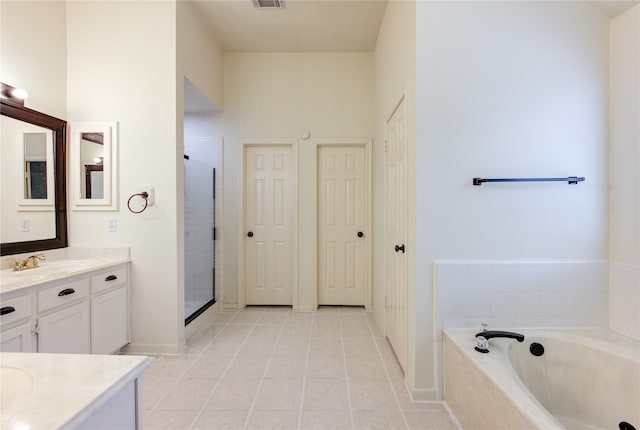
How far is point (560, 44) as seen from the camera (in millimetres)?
1828

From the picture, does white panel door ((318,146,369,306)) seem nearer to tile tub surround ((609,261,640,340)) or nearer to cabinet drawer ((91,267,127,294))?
cabinet drawer ((91,267,127,294))

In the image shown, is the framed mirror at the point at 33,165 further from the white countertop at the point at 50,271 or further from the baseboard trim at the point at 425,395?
the baseboard trim at the point at 425,395

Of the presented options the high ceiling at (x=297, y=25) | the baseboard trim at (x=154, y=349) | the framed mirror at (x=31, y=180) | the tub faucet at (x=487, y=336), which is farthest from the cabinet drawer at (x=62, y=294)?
the high ceiling at (x=297, y=25)

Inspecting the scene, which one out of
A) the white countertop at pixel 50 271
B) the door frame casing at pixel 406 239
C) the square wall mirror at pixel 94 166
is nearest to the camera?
the white countertop at pixel 50 271

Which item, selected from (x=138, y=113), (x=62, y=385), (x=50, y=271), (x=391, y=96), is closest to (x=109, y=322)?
(x=50, y=271)

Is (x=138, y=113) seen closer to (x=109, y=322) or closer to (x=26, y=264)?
(x=26, y=264)

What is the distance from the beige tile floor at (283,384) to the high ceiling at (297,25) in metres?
3.12

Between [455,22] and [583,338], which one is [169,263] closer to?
[455,22]

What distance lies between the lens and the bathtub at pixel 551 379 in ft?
4.40

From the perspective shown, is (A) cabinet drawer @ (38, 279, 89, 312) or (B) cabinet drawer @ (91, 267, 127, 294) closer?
(A) cabinet drawer @ (38, 279, 89, 312)

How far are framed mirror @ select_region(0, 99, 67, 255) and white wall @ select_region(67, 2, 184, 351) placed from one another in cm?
21

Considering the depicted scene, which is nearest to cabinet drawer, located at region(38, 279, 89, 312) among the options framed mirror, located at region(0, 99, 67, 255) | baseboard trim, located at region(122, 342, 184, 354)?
framed mirror, located at region(0, 99, 67, 255)

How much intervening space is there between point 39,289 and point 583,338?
3185 millimetres

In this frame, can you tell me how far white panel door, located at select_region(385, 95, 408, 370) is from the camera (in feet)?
6.97
